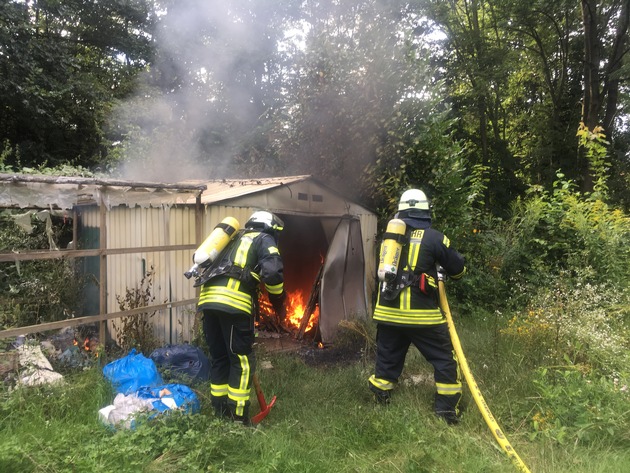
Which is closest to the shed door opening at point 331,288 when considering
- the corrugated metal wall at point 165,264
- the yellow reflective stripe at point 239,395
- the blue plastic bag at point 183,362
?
the corrugated metal wall at point 165,264

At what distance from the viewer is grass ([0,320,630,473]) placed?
9.32 ft

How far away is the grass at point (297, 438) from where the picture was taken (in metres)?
2.84

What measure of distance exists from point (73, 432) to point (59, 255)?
1717 millimetres

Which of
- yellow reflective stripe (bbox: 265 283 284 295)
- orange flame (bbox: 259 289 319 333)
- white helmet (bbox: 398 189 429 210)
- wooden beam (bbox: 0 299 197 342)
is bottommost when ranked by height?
orange flame (bbox: 259 289 319 333)

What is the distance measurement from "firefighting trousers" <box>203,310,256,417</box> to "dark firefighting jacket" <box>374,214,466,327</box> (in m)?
1.19

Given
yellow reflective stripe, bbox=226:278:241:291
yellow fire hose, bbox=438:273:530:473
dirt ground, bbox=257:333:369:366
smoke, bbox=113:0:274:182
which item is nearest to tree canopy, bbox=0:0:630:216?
smoke, bbox=113:0:274:182

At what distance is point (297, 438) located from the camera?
11.5 ft

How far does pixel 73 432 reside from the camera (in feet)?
10.1

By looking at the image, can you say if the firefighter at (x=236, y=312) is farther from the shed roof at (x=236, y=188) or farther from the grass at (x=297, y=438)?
the shed roof at (x=236, y=188)

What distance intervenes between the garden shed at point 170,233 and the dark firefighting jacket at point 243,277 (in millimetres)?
1449

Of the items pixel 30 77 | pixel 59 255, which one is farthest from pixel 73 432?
pixel 30 77

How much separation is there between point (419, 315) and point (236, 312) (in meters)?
1.53

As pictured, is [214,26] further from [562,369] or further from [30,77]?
[562,369]

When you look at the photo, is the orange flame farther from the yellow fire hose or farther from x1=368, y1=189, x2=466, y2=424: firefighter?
the yellow fire hose
